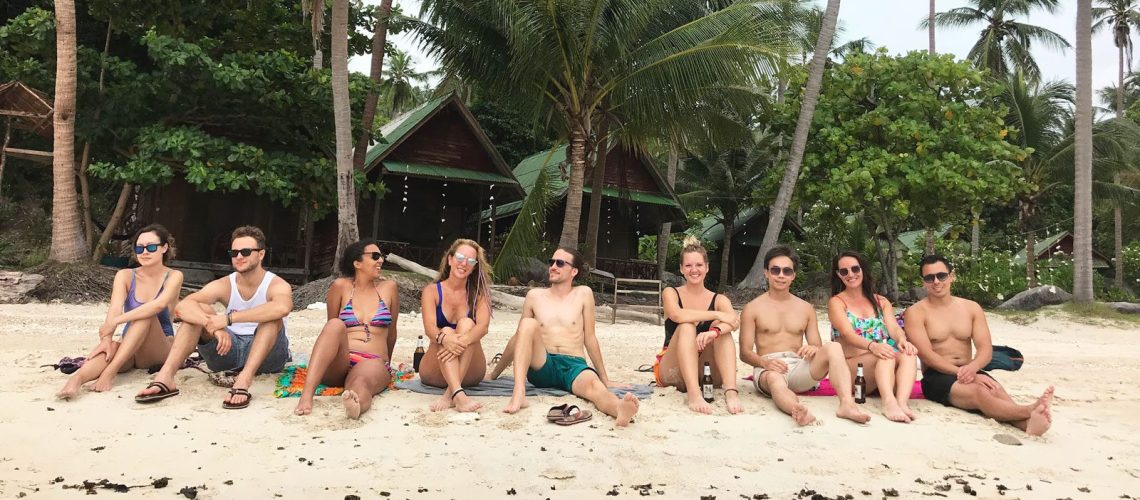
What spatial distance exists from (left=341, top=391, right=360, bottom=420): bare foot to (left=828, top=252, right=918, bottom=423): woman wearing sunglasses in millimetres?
3112

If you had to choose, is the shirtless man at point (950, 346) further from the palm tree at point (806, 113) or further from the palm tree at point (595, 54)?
the palm tree at point (806, 113)

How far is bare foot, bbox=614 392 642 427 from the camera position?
4.19 meters

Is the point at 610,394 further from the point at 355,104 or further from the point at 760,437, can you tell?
the point at 355,104

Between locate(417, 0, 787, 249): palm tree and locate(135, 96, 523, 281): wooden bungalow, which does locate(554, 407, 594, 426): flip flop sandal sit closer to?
locate(417, 0, 787, 249): palm tree

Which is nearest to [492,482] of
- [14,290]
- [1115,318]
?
[14,290]

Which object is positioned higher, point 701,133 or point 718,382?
point 701,133

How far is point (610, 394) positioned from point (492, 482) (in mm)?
1232

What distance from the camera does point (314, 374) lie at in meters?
4.38

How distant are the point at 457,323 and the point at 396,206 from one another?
49.5 ft

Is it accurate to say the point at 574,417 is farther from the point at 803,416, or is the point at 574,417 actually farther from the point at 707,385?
the point at 803,416

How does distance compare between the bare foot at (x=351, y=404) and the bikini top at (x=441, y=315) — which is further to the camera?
the bikini top at (x=441, y=315)

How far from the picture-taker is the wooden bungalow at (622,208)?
21828mm

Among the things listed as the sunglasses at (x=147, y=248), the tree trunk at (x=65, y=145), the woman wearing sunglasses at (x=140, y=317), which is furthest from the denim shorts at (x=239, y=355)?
the tree trunk at (x=65, y=145)

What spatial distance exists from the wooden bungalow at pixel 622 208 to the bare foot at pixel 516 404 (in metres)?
16.0
